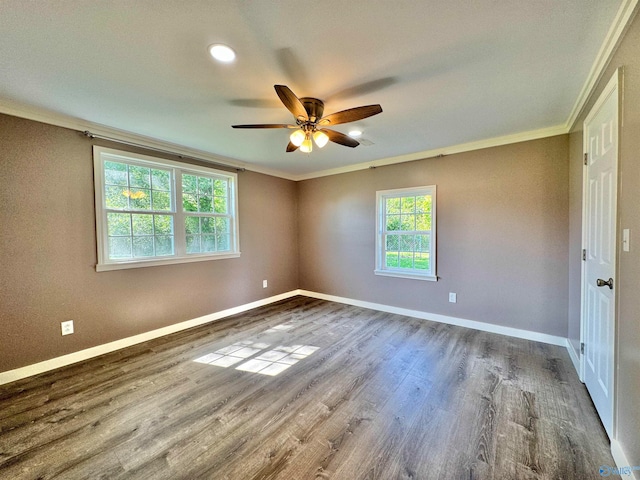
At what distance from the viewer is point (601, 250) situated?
1.80 m

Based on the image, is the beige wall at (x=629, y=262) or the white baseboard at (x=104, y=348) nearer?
the beige wall at (x=629, y=262)

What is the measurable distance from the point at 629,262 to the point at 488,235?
2.06 meters

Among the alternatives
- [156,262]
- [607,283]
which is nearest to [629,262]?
[607,283]

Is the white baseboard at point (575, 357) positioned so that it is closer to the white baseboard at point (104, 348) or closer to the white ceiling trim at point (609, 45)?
the white ceiling trim at point (609, 45)

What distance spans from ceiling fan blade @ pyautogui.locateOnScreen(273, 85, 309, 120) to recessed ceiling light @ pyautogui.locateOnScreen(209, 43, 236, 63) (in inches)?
12.4

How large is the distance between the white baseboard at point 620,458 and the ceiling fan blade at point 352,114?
7.83 feet

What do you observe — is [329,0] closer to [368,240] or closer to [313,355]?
[313,355]

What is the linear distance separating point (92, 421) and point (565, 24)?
3819mm

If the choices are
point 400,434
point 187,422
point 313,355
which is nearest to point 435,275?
point 313,355

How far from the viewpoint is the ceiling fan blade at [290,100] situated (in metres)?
1.67

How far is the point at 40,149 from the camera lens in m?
2.46

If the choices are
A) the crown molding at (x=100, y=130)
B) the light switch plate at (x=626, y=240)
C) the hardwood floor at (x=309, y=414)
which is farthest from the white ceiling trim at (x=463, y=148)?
the hardwood floor at (x=309, y=414)

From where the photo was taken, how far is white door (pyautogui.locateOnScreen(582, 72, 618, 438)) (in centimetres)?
157

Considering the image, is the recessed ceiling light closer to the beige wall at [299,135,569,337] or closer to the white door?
the white door
